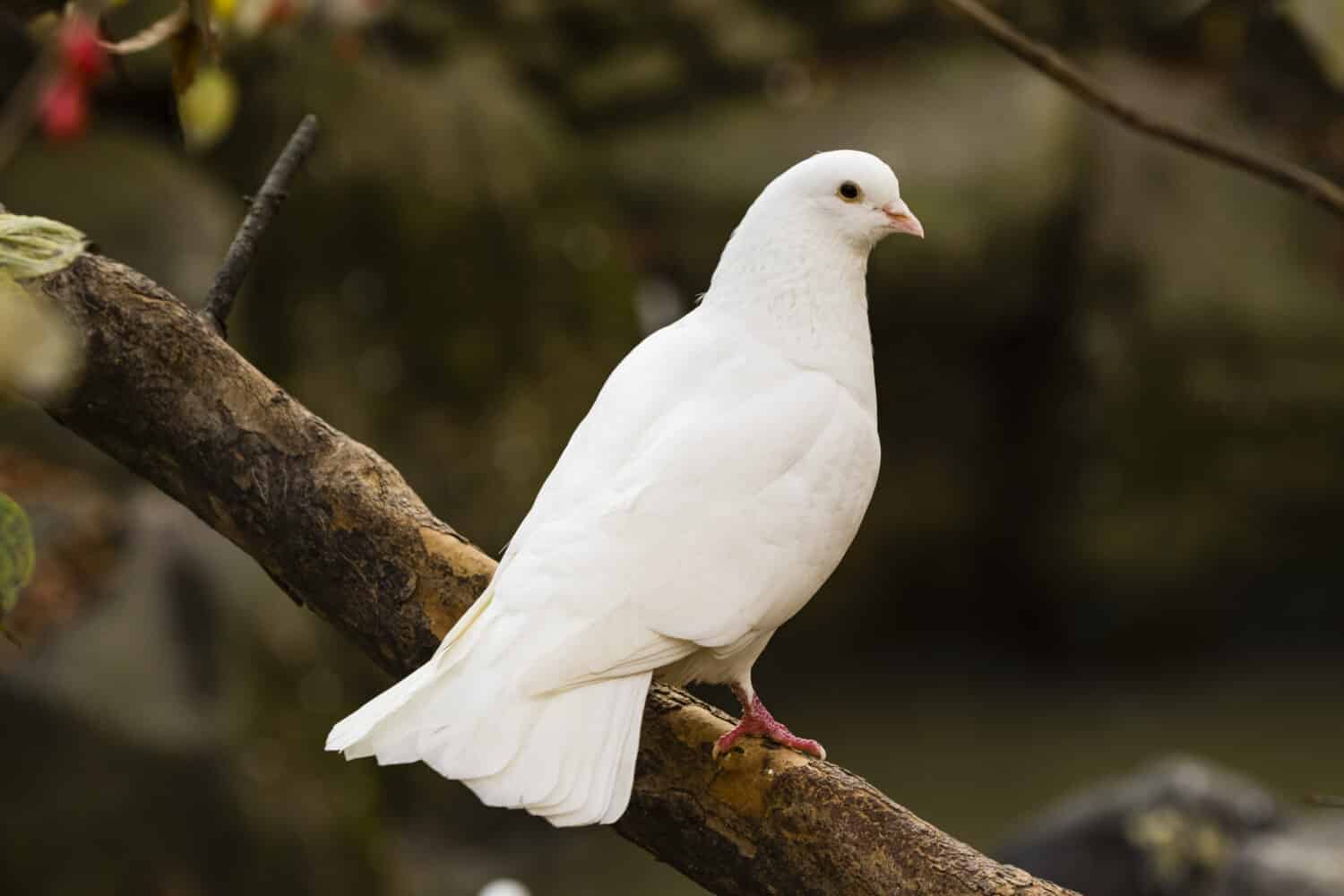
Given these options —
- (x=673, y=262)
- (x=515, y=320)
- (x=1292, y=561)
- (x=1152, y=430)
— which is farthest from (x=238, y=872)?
(x=1292, y=561)

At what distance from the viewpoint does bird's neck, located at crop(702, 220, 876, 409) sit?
2.31 metres

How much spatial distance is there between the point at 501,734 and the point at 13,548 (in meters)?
0.64

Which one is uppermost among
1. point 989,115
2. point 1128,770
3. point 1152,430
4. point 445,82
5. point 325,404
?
point 989,115

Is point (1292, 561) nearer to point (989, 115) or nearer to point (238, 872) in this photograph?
point (989, 115)

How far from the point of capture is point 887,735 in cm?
716

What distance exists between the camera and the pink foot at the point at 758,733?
202 centimetres

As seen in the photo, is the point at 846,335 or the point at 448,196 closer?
the point at 846,335

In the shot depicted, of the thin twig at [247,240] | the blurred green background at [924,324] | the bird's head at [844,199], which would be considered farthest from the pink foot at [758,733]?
the blurred green background at [924,324]

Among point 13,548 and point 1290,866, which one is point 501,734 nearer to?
point 13,548

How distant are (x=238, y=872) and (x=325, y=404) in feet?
6.05

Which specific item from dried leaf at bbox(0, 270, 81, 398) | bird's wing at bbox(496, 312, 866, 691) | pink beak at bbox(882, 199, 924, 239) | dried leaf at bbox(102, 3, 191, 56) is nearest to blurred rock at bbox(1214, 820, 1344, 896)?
pink beak at bbox(882, 199, 924, 239)

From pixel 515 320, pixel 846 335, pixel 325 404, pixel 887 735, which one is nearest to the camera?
pixel 846 335

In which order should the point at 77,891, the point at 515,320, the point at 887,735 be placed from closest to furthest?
the point at 77,891, the point at 515,320, the point at 887,735

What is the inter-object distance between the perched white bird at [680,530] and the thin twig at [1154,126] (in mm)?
828
